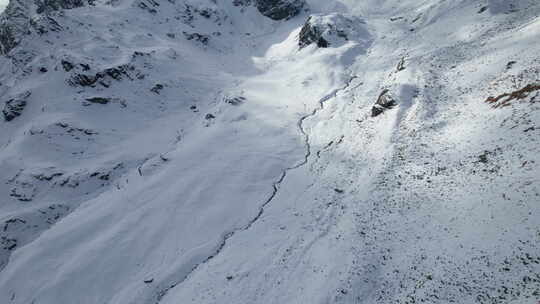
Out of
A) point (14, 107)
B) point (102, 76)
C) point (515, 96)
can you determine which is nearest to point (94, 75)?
point (102, 76)

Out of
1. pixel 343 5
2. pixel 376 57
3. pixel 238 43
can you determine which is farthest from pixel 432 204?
pixel 343 5

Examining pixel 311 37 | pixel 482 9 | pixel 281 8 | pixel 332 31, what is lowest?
pixel 482 9

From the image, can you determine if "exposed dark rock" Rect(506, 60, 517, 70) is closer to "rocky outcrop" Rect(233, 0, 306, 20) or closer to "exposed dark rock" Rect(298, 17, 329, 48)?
"exposed dark rock" Rect(298, 17, 329, 48)

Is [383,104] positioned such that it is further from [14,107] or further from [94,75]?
[14,107]

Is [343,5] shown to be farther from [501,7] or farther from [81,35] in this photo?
[81,35]

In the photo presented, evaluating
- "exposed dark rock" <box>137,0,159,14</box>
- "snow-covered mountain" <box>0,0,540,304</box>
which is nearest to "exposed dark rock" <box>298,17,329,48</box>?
"snow-covered mountain" <box>0,0,540,304</box>
